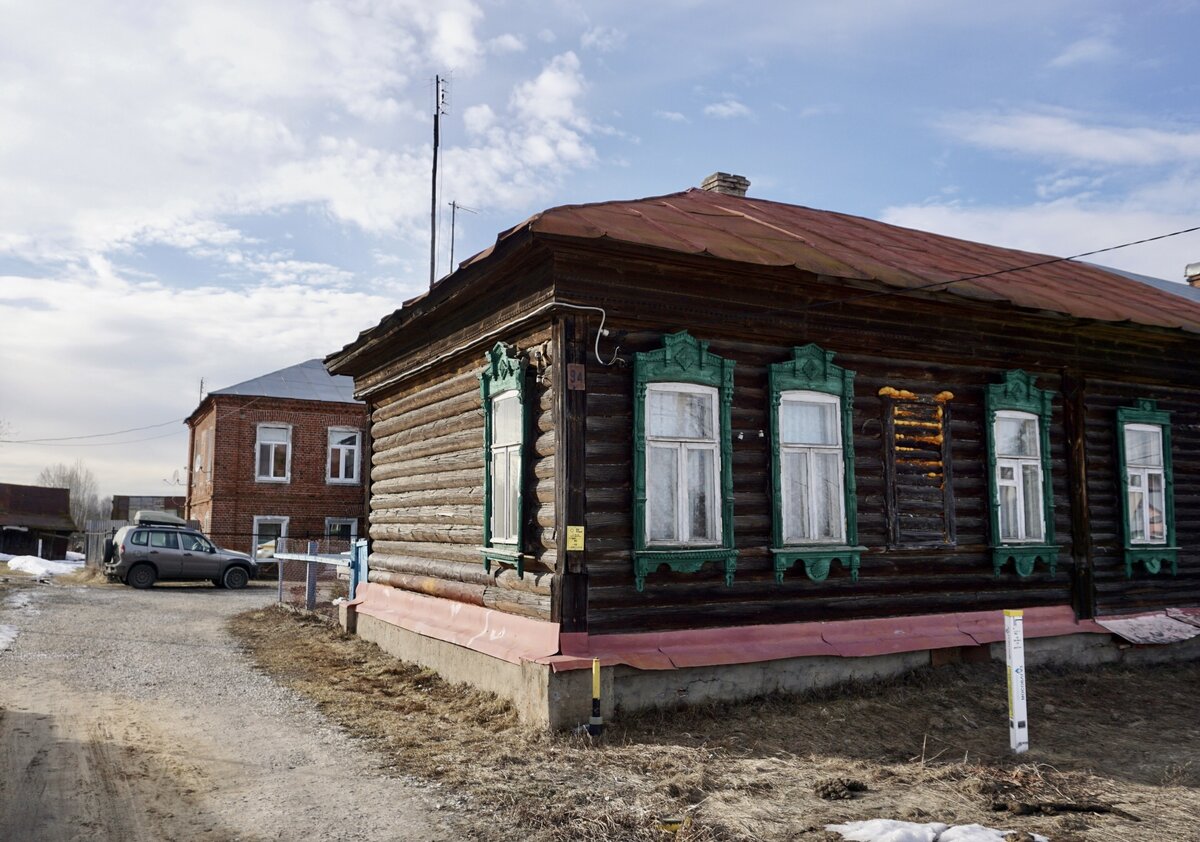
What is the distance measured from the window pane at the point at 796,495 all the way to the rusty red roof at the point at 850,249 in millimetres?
1917

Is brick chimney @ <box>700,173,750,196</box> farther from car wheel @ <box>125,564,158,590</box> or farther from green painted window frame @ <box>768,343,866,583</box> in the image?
car wheel @ <box>125,564,158,590</box>

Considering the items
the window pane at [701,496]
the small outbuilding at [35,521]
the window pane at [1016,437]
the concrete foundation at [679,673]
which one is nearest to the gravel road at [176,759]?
the concrete foundation at [679,673]

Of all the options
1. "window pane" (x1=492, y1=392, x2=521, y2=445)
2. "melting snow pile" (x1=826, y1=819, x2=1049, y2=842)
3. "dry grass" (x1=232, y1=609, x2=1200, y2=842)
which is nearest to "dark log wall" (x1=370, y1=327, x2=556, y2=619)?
"window pane" (x1=492, y1=392, x2=521, y2=445)

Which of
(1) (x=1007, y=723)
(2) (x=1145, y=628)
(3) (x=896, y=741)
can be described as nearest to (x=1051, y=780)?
(3) (x=896, y=741)

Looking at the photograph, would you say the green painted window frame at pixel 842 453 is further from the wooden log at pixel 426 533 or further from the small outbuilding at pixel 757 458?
the wooden log at pixel 426 533

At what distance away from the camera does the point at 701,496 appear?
8992 millimetres

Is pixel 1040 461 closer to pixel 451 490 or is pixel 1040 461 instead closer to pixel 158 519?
pixel 451 490

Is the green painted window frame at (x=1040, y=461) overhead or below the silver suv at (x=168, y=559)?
overhead

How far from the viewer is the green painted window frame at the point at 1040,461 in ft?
35.8

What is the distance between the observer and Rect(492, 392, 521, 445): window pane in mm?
9258

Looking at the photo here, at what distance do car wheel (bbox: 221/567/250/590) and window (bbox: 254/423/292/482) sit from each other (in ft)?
18.5

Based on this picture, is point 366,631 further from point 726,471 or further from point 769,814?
point 769,814

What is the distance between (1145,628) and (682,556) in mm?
6930

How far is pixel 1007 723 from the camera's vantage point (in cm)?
858
